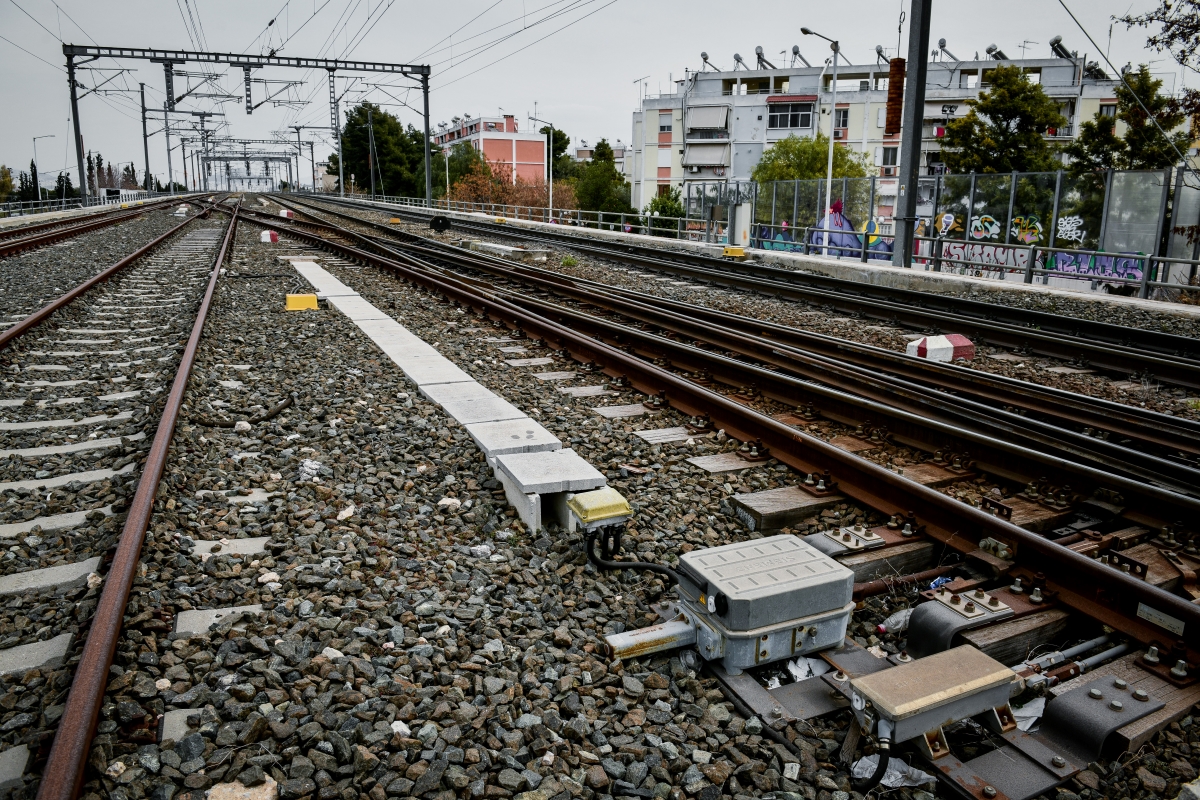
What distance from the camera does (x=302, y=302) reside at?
36.8 feet

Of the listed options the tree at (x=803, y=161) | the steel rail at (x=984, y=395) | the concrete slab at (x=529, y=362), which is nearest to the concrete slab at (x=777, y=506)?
the steel rail at (x=984, y=395)

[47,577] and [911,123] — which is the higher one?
[911,123]

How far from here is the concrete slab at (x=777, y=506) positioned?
447 centimetres

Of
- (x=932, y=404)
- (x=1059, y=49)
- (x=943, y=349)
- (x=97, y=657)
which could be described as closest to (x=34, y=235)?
(x=943, y=349)

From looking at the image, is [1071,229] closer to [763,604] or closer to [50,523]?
[763,604]

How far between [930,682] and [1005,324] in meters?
9.75

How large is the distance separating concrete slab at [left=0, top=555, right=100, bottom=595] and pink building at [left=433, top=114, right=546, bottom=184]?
112662 millimetres

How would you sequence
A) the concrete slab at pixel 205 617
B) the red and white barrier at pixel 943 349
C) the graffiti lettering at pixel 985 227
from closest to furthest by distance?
1. the concrete slab at pixel 205 617
2. the red and white barrier at pixel 943 349
3. the graffiti lettering at pixel 985 227

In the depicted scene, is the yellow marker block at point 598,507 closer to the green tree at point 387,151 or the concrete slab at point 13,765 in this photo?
the concrete slab at point 13,765

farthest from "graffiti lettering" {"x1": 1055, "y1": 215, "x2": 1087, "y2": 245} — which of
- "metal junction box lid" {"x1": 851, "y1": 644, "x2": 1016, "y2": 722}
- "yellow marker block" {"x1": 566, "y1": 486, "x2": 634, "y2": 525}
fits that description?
"metal junction box lid" {"x1": 851, "y1": 644, "x2": 1016, "y2": 722}

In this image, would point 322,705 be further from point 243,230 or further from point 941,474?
point 243,230

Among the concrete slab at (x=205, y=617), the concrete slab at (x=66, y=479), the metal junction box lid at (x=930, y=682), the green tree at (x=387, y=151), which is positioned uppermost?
the green tree at (x=387, y=151)

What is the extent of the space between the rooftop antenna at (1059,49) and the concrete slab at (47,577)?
80.6m

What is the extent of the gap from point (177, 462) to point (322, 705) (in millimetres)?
2842
